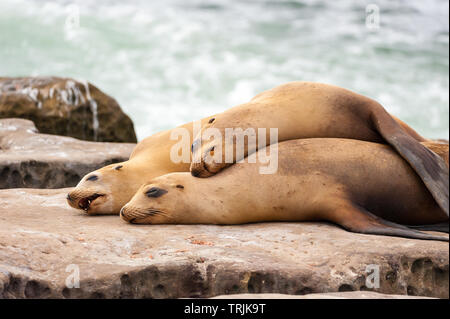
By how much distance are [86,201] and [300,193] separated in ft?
4.64

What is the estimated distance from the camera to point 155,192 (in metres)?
3.78

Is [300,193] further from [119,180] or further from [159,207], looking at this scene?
[119,180]

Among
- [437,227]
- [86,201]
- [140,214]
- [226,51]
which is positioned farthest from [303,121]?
[226,51]

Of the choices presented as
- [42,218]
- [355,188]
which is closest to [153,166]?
[42,218]

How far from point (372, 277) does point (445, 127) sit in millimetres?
14102

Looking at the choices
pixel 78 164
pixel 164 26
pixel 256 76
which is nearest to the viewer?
pixel 78 164

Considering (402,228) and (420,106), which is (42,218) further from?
(420,106)

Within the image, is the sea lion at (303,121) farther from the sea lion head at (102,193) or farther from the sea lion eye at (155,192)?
the sea lion head at (102,193)

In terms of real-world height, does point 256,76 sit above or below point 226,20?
below

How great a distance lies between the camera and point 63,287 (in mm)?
2668

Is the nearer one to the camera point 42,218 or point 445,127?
point 42,218

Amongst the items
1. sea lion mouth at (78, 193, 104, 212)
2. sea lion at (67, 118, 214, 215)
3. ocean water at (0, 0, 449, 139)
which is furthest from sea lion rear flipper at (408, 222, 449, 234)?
ocean water at (0, 0, 449, 139)

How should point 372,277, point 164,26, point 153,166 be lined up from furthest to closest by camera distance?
point 164,26 → point 153,166 → point 372,277

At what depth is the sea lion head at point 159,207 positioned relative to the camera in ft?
12.3
